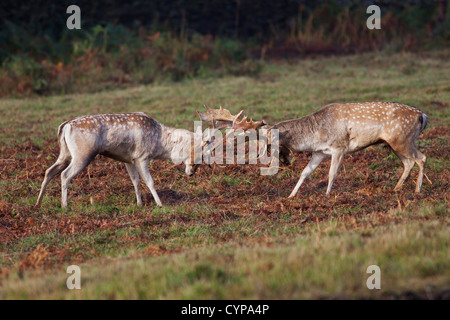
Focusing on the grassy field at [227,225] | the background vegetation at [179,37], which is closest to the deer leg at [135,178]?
the grassy field at [227,225]

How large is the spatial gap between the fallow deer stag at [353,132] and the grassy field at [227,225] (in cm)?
52

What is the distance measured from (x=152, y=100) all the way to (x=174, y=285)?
41.1 ft

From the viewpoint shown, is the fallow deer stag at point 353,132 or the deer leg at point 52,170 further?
the fallow deer stag at point 353,132

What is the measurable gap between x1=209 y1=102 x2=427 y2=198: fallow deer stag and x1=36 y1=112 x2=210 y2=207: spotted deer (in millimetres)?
1578

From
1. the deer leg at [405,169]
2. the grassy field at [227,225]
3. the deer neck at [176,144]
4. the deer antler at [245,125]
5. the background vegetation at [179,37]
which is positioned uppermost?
the background vegetation at [179,37]

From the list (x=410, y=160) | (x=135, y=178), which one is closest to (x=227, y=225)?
(x=135, y=178)

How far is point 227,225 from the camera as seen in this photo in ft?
29.1

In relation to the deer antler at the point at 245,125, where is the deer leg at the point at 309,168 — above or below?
below

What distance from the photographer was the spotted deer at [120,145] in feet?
31.4

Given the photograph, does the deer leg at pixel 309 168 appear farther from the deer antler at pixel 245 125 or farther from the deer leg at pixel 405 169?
the deer leg at pixel 405 169

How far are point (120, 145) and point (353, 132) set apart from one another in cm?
362

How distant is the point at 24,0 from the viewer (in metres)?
25.3
